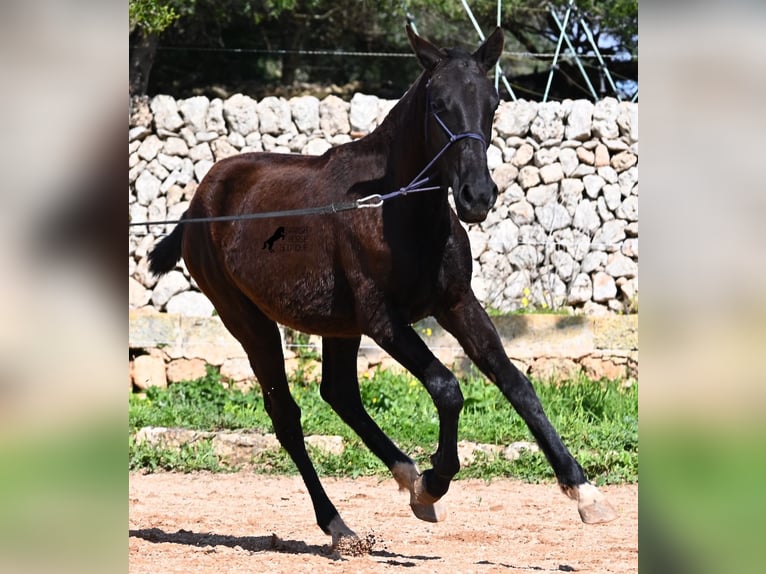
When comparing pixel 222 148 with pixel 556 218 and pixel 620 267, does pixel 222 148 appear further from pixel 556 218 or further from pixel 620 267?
pixel 620 267

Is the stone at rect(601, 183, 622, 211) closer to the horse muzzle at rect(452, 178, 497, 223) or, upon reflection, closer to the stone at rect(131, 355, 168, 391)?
the stone at rect(131, 355, 168, 391)

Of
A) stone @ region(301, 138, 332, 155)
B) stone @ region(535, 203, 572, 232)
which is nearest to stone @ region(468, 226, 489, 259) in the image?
stone @ region(535, 203, 572, 232)

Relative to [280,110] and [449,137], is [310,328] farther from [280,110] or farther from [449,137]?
[280,110]

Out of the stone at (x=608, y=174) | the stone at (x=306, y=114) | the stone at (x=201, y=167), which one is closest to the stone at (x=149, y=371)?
the stone at (x=201, y=167)

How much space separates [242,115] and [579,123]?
11.5ft

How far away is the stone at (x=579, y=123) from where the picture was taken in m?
10.4

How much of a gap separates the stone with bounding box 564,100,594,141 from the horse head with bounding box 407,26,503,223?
240 inches

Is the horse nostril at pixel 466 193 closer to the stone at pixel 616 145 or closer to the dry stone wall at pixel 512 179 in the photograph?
the dry stone wall at pixel 512 179

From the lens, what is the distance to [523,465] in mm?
7148

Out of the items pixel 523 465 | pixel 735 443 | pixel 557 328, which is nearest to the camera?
pixel 735 443

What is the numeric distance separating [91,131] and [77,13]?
0.19 m

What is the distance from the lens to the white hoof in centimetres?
407

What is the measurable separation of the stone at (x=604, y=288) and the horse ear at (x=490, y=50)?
→ 5913 millimetres

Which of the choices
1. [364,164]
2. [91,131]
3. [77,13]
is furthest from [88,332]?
[364,164]
